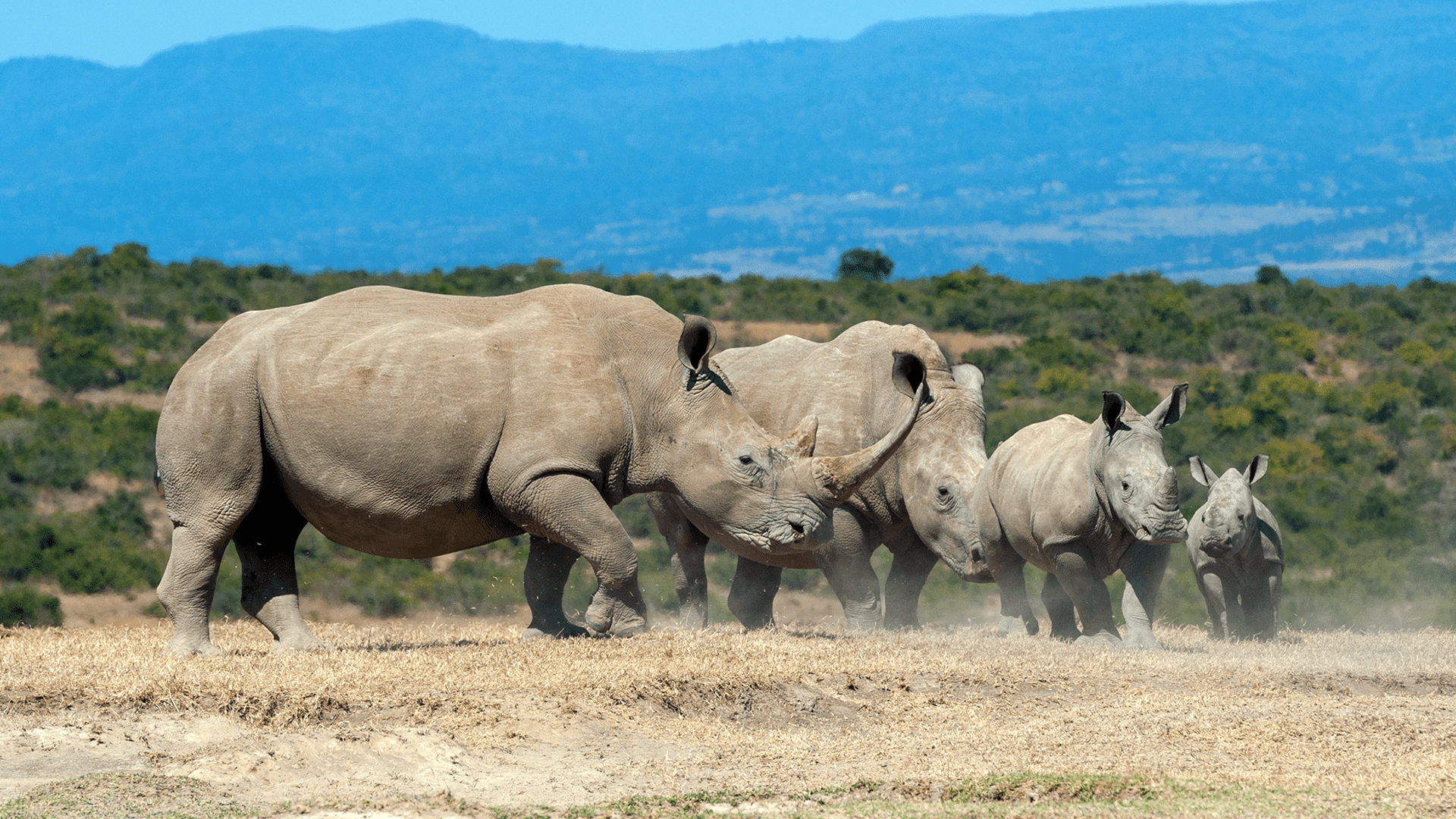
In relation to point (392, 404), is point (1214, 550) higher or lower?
lower

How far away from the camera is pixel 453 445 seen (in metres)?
A: 9.51

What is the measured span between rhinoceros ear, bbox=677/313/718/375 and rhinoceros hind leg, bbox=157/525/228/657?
298cm

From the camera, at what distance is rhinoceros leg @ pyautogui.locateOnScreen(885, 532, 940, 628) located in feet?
41.0

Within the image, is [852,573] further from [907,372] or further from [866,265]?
[866,265]

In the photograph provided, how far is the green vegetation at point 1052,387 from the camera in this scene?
21.4 m

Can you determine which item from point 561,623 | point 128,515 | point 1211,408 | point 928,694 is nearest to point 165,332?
point 128,515

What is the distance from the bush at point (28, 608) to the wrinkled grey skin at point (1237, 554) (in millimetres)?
11962

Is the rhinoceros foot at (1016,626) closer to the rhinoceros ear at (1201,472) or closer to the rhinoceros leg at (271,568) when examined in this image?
the rhinoceros ear at (1201,472)

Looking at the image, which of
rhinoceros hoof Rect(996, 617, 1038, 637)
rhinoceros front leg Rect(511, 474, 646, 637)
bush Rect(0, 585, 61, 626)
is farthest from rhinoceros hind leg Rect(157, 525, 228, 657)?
bush Rect(0, 585, 61, 626)

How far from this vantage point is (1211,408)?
31.7 metres

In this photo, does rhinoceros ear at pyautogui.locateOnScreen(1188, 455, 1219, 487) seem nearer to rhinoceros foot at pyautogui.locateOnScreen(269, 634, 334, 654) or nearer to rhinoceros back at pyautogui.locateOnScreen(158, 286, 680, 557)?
rhinoceros back at pyautogui.locateOnScreen(158, 286, 680, 557)

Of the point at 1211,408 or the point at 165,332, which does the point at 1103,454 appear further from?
the point at 165,332

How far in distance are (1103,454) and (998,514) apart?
1.09 metres

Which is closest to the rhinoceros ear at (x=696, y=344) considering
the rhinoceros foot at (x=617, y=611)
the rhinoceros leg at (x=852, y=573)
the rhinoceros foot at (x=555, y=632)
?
the rhinoceros foot at (x=617, y=611)
